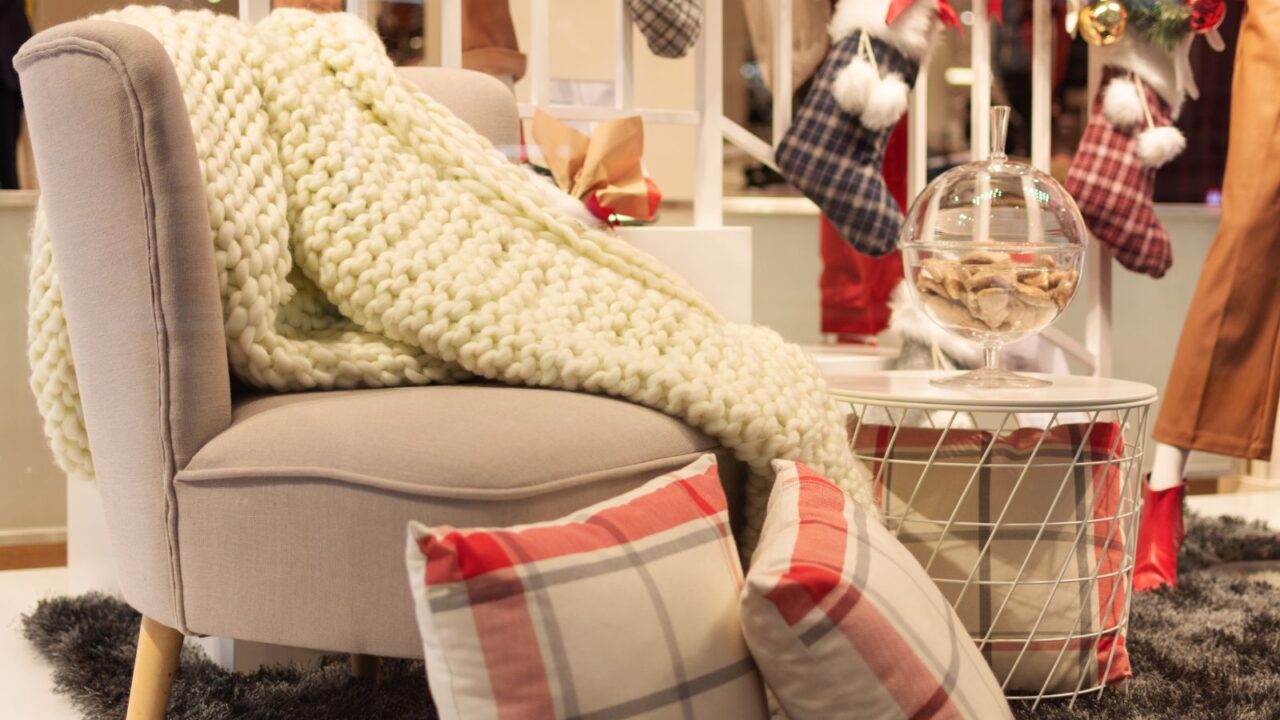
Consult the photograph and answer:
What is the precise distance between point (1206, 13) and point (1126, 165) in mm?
253

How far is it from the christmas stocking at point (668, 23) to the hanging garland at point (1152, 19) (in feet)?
2.14

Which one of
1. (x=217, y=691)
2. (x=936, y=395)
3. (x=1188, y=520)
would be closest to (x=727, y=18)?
(x=936, y=395)

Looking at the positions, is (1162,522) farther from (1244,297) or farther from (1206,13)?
(1206,13)

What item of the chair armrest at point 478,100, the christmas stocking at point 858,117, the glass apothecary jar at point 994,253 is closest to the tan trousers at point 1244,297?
the christmas stocking at point 858,117

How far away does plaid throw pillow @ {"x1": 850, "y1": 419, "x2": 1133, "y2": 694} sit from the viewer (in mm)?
1258

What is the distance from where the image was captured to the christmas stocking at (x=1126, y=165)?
199 centimetres

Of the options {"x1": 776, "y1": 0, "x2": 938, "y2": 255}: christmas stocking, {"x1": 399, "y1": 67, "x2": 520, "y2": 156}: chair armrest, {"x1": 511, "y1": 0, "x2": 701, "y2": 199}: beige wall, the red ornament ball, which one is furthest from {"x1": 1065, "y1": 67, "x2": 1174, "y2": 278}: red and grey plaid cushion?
{"x1": 399, "y1": 67, "x2": 520, "y2": 156}: chair armrest

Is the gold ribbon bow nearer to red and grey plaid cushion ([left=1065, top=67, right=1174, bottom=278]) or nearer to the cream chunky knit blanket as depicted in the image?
the cream chunky knit blanket

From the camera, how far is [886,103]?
190 cm

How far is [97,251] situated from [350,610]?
1.04ft

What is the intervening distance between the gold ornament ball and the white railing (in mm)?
59

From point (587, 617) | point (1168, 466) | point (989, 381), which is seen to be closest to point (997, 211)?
point (989, 381)

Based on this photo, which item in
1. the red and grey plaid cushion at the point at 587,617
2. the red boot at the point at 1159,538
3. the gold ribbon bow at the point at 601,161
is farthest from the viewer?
the red boot at the point at 1159,538

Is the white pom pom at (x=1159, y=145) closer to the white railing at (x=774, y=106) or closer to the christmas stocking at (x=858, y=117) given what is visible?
the white railing at (x=774, y=106)
